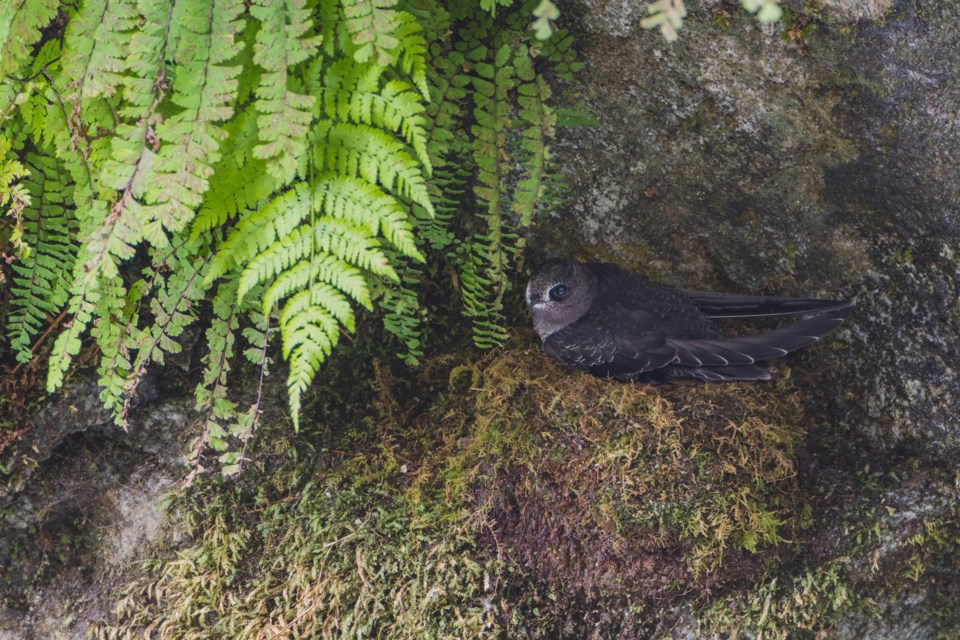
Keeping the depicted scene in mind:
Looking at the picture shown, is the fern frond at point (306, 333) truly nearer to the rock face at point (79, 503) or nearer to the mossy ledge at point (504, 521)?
the mossy ledge at point (504, 521)

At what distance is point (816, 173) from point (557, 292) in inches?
49.7

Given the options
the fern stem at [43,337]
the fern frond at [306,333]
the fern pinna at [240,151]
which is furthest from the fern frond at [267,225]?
the fern stem at [43,337]

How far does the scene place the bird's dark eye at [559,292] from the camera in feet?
13.3

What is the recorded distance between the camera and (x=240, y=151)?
9.88 feet

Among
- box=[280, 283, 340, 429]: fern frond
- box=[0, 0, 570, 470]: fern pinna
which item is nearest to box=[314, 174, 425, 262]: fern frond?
box=[0, 0, 570, 470]: fern pinna

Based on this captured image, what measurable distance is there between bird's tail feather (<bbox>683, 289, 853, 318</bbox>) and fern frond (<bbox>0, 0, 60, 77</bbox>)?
294cm

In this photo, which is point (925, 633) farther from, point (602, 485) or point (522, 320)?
→ point (522, 320)

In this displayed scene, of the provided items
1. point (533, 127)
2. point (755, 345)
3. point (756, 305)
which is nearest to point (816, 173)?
point (756, 305)

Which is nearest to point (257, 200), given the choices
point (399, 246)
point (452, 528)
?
point (399, 246)

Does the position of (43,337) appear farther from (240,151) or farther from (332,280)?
(332,280)

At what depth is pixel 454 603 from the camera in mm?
3455

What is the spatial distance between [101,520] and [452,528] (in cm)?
165

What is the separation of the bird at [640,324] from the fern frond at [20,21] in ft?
7.62

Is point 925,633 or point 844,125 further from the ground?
point 844,125
